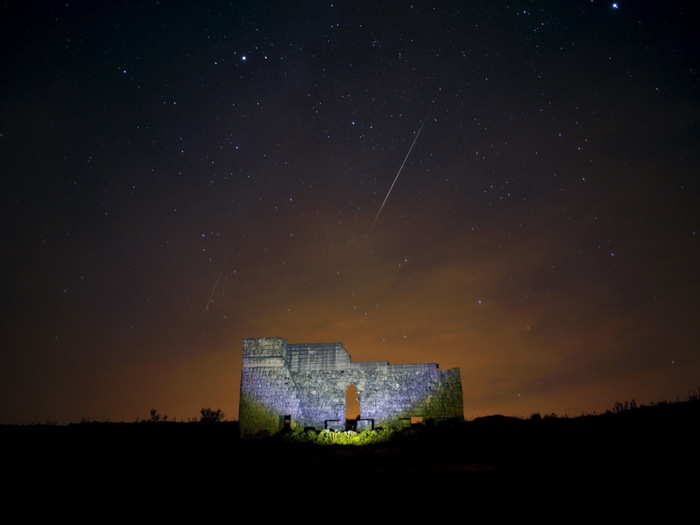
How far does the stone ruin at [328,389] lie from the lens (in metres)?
20.6

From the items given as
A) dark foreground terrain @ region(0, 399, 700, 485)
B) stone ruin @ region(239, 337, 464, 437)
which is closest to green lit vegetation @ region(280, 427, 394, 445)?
stone ruin @ region(239, 337, 464, 437)

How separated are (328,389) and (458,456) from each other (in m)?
9.25

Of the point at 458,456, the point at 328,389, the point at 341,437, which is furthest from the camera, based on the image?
the point at 328,389

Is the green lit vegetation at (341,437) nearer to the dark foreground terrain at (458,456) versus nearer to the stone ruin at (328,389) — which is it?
the stone ruin at (328,389)

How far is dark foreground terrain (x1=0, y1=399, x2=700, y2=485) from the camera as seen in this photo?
30.3 feet

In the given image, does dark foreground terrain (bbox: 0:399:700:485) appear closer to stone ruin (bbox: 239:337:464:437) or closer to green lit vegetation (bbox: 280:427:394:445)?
green lit vegetation (bbox: 280:427:394:445)

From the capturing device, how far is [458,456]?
13.2 m

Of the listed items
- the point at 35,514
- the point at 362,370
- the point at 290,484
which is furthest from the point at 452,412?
the point at 35,514

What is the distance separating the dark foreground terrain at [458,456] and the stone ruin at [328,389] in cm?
330

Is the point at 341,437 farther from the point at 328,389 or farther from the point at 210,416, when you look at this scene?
the point at 210,416

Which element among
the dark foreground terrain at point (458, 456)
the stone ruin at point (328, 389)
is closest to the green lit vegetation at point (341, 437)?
the stone ruin at point (328, 389)

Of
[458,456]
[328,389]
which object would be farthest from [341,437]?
[458,456]

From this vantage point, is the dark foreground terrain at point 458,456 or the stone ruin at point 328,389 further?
the stone ruin at point 328,389

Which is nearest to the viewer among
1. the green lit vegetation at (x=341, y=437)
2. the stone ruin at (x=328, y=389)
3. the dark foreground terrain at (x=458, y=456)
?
the dark foreground terrain at (x=458, y=456)
